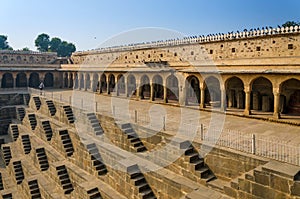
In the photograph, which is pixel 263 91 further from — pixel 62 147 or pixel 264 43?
pixel 62 147

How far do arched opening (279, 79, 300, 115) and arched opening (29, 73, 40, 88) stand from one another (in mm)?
31058

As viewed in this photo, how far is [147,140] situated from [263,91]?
30.0ft

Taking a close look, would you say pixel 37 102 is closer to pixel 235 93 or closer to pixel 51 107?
pixel 51 107

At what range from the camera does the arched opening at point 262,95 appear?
16.2 m

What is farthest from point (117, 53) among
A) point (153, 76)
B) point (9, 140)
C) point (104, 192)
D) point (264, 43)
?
point (104, 192)

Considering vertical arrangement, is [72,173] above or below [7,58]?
below

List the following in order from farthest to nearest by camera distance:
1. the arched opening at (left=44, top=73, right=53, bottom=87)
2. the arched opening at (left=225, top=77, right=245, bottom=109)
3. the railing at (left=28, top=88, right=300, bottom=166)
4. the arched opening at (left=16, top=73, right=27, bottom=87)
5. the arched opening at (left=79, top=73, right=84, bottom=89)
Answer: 1. the arched opening at (left=44, top=73, right=53, bottom=87)
2. the arched opening at (left=16, top=73, right=27, bottom=87)
3. the arched opening at (left=79, top=73, right=84, bottom=89)
4. the arched opening at (left=225, top=77, right=245, bottom=109)
5. the railing at (left=28, top=88, right=300, bottom=166)

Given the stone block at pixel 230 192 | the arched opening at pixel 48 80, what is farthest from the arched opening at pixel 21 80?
the stone block at pixel 230 192

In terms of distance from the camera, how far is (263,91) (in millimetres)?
16453

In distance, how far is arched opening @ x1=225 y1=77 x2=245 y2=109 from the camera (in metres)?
17.5

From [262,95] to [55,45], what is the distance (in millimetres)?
73207

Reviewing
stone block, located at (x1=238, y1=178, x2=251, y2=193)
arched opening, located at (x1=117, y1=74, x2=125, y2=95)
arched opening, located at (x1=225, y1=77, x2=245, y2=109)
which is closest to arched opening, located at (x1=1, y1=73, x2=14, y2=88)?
arched opening, located at (x1=117, y1=74, x2=125, y2=95)

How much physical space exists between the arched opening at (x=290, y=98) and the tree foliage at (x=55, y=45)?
2790 inches

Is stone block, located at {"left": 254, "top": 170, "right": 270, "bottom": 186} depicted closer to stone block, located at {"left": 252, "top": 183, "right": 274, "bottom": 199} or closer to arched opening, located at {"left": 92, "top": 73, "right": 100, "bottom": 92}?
stone block, located at {"left": 252, "top": 183, "right": 274, "bottom": 199}
